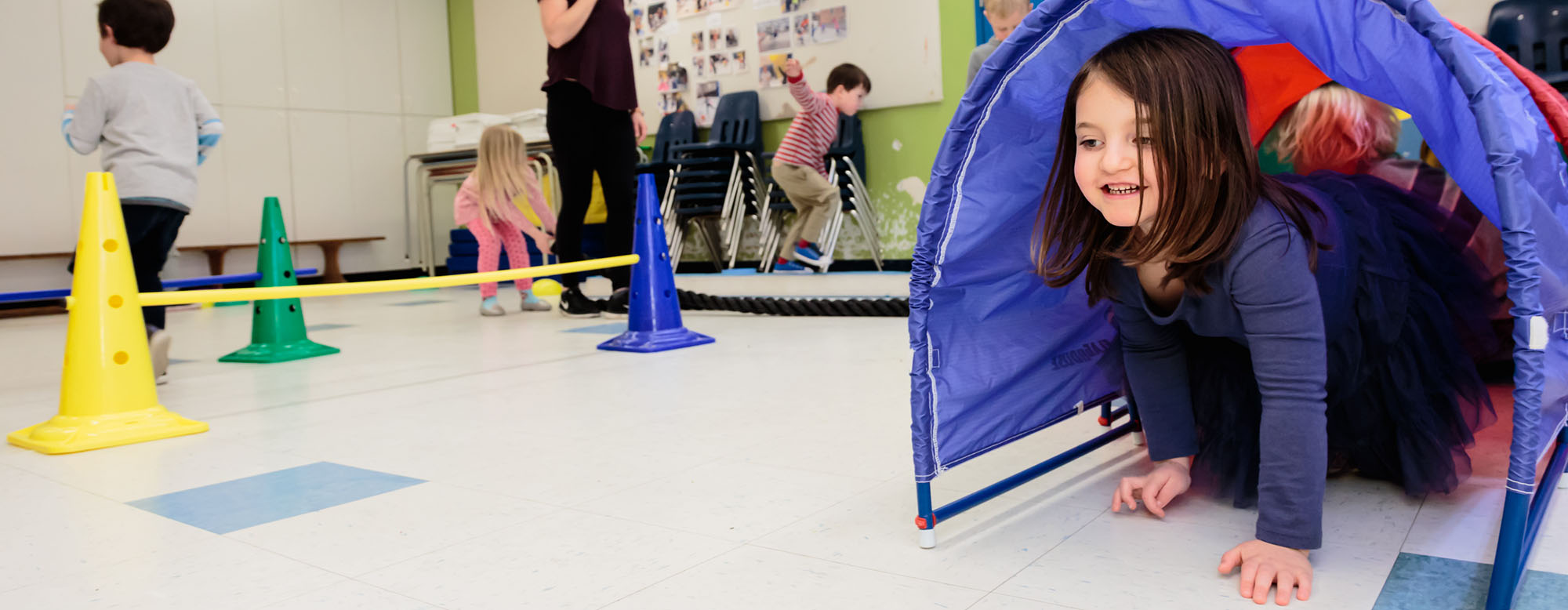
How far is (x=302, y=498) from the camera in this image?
124 centimetres

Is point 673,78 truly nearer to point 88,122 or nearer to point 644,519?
point 88,122

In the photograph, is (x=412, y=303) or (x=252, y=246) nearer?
(x=412, y=303)

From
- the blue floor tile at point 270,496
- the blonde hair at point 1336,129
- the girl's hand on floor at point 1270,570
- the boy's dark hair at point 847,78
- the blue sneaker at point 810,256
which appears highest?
the boy's dark hair at point 847,78

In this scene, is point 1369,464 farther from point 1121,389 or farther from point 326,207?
point 326,207

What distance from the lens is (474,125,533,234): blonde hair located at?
3.78 m

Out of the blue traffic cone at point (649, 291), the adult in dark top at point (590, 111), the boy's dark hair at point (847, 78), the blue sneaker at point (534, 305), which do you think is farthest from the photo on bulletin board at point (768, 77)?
the blue traffic cone at point (649, 291)

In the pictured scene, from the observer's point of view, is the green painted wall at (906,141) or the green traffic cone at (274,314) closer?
the green traffic cone at (274,314)

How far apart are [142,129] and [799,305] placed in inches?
72.4

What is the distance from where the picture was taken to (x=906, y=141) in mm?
5281

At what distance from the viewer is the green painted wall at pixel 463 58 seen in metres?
6.86

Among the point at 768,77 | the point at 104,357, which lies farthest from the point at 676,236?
the point at 104,357

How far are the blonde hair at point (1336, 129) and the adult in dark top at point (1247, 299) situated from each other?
0.40 metres

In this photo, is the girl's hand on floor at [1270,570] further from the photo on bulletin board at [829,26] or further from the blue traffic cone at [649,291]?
the photo on bulletin board at [829,26]

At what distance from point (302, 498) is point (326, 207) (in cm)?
537
